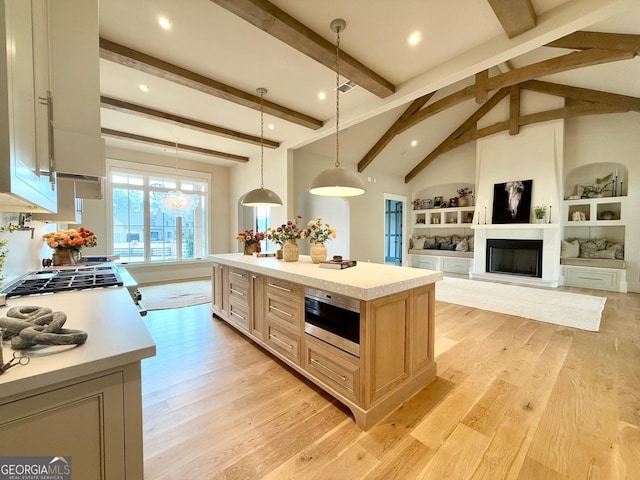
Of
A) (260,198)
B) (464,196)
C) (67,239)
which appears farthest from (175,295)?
(464,196)

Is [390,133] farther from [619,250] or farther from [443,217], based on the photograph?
[619,250]

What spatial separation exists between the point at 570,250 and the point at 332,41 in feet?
22.5

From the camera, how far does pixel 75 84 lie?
151 cm

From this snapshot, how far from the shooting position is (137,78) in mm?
3287

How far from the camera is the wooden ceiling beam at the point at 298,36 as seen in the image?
7.04 feet

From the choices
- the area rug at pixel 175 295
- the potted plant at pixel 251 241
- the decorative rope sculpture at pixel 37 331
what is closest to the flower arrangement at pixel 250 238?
the potted plant at pixel 251 241

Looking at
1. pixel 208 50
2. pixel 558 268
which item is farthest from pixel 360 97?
pixel 558 268

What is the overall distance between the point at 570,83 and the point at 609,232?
335 centimetres

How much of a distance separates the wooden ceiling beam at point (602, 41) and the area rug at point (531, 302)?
11.3 feet

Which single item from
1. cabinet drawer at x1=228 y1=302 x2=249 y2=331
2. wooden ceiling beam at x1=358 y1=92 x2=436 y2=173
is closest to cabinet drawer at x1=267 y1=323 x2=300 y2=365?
cabinet drawer at x1=228 y1=302 x2=249 y2=331

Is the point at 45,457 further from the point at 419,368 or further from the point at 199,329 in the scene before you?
the point at 199,329

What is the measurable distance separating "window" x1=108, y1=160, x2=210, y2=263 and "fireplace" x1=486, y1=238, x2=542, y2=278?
764 cm

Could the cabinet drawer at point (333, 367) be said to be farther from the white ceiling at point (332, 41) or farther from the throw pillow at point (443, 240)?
the throw pillow at point (443, 240)

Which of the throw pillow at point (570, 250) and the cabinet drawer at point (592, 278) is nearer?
the cabinet drawer at point (592, 278)
